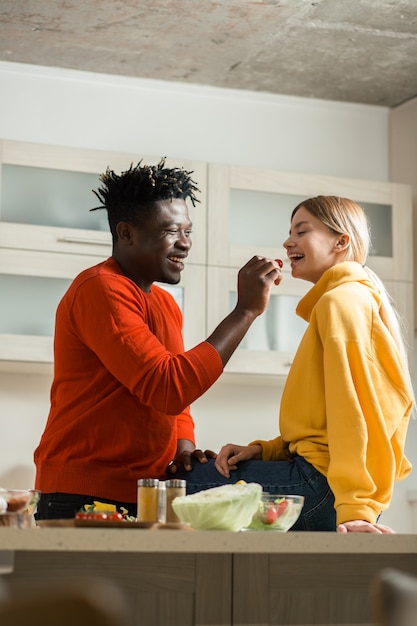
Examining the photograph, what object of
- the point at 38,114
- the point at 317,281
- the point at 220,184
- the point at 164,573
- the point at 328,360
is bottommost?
the point at 164,573

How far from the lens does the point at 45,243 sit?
3984 mm

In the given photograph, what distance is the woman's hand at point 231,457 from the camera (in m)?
2.49

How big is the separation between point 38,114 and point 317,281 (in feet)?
6.47

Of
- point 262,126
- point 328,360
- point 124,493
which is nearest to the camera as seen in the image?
point 328,360

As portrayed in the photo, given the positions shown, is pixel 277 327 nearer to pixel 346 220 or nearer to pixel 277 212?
pixel 277 212

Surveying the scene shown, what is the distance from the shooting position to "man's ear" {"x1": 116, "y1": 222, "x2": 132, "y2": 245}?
2.81 metres

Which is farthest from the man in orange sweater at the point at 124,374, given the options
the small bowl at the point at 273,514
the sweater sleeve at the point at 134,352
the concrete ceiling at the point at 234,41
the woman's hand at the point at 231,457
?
the concrete ceiling at the point at 234,41

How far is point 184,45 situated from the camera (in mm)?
4105

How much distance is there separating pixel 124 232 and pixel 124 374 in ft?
1.57

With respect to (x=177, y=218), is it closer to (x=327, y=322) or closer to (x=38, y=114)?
(x=327, y=322)

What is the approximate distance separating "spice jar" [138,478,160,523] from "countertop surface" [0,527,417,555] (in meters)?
0.36

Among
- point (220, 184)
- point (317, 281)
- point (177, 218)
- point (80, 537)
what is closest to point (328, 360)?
point (317, 281)

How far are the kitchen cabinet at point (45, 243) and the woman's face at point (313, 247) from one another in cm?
132

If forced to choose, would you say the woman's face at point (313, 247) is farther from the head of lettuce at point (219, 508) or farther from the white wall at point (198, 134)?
the white wall at point (198, 134)
